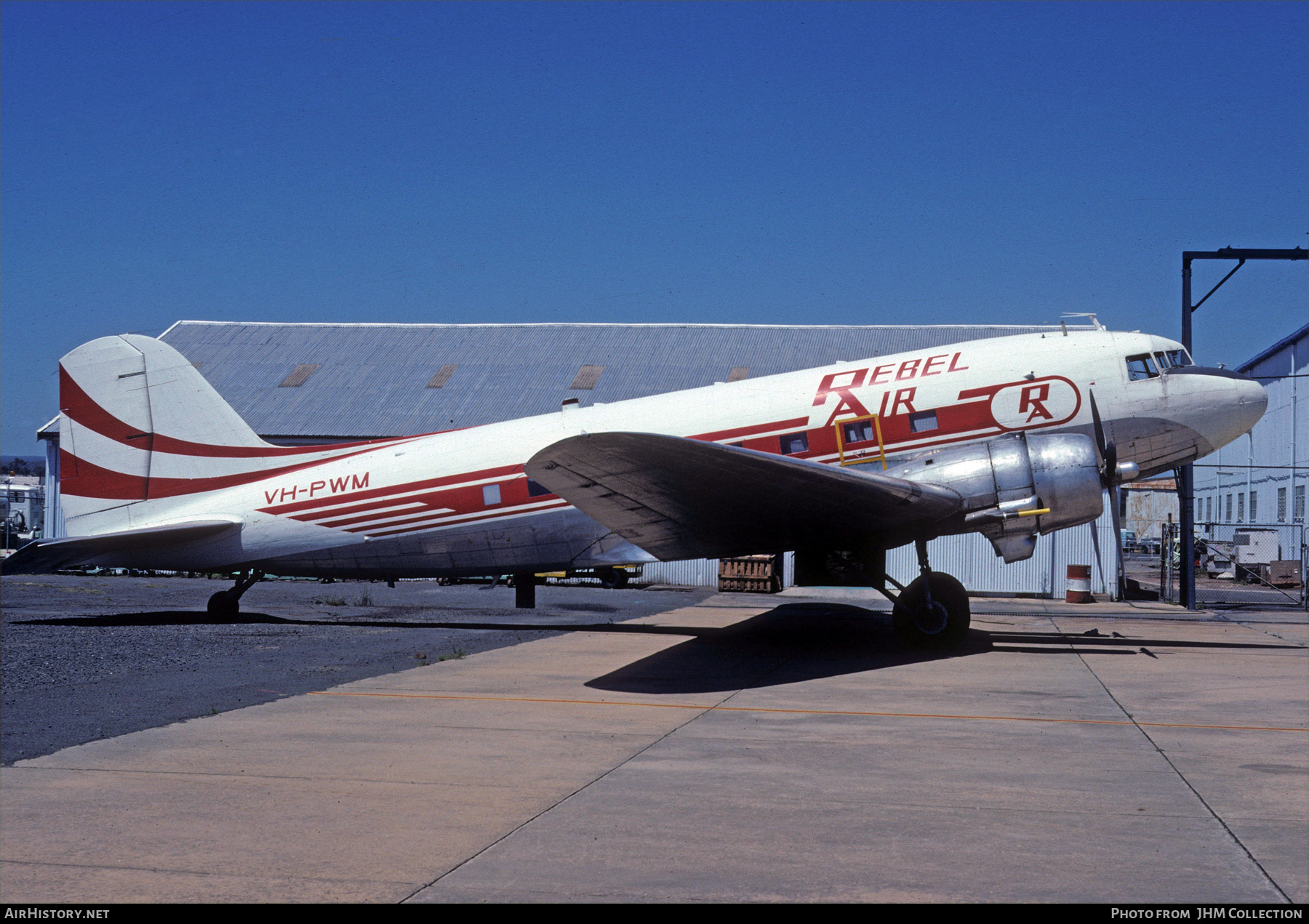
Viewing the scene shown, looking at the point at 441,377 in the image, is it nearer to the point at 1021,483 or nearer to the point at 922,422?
the point at 922,422

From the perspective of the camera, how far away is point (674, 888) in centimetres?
511

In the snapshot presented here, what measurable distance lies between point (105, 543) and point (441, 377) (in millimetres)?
25078

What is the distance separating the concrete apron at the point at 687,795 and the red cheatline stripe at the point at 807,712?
0.16ft

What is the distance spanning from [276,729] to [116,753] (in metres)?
1.41

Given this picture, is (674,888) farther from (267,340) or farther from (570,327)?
(267,340)

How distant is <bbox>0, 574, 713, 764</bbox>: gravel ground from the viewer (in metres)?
10.0

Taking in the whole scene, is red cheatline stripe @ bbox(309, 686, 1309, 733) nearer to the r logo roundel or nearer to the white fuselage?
the white fuselage

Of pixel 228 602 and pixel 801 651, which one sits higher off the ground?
pixel 228 602

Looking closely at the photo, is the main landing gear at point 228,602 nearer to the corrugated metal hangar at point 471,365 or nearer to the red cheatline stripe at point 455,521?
the red cheatline stripe at point 455,521

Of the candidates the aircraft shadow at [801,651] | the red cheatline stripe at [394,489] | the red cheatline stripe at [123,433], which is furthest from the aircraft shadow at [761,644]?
the red cheatline stripe at [123,433]

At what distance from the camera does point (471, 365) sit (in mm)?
43125

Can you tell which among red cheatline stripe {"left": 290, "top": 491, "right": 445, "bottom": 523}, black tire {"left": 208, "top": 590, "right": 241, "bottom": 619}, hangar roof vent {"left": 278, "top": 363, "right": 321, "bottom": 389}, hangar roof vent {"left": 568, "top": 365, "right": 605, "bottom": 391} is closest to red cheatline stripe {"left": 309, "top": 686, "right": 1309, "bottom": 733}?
red cheatline stripe {"left": 290, "top": 491, "right": 445, "bottom": 523}

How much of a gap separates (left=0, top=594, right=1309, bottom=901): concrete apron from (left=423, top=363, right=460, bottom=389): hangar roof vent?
1171 inches

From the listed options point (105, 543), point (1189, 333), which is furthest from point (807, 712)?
point (1189, 333)
